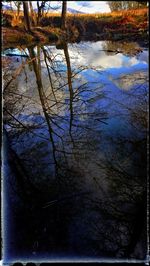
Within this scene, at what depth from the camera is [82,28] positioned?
A: 3980 mm

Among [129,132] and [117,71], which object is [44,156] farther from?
[117,71]

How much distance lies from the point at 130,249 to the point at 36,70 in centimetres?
225

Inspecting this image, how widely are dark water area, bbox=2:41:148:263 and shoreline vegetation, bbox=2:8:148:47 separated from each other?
0.24 m

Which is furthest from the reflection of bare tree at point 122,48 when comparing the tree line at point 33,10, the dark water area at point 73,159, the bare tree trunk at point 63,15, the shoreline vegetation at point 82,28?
the tree line at point 33,10

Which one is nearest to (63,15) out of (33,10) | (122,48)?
(33,10)

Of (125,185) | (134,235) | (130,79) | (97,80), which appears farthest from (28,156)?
(130,79)

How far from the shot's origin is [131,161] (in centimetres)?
234

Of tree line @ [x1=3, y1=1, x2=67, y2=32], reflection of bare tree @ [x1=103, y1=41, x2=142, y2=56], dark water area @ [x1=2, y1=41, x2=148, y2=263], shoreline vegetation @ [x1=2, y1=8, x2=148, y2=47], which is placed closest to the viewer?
dark water area @ [x1=2, y1=41, x2=148, y2=263]

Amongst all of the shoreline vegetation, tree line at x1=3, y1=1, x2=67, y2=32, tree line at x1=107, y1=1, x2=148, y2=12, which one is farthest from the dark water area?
tree line at x1=107, y1=1, x2=148, y2=12

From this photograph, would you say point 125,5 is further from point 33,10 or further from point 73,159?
point 73,159

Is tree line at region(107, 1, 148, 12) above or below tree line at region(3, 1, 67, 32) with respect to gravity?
above

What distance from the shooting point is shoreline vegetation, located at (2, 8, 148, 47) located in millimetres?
3523

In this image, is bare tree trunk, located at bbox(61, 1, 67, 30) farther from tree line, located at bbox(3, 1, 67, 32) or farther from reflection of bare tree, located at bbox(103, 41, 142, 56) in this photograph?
reflection of bare tree, located at bbox(103, 41, 142, 56)

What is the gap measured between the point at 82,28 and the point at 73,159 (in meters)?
2.19
